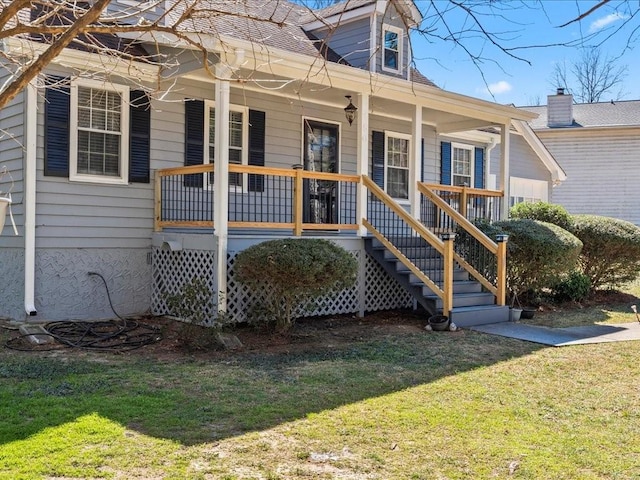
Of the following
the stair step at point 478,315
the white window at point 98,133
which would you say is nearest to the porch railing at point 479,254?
the stair step at point 478,315

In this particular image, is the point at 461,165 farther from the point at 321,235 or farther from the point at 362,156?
the point at 321,235

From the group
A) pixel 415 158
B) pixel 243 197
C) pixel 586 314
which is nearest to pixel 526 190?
pixel 586 314

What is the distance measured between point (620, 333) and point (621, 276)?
4431 millimetres

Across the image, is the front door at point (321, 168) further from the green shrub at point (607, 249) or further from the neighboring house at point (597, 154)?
the neighboring house at point (597, 154)

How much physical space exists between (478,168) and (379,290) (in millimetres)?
7178

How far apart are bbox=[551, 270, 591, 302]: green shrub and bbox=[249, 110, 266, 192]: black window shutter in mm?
5745

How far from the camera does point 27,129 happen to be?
26.7 ft

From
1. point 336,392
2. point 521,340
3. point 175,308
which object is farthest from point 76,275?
point 521,340

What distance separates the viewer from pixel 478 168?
1611 cm

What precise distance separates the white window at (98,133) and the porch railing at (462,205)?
5.17 metres

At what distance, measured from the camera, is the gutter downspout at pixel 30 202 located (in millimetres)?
8125

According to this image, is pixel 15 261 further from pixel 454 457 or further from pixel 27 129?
pixel 454 457

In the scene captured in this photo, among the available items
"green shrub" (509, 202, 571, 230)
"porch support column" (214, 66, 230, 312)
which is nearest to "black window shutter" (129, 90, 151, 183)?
"porch support column" (214, 66, 230, 312)

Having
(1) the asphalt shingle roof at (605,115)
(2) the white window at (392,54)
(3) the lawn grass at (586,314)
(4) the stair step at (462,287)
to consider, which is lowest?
(3) the lawn grass at (586,314)
